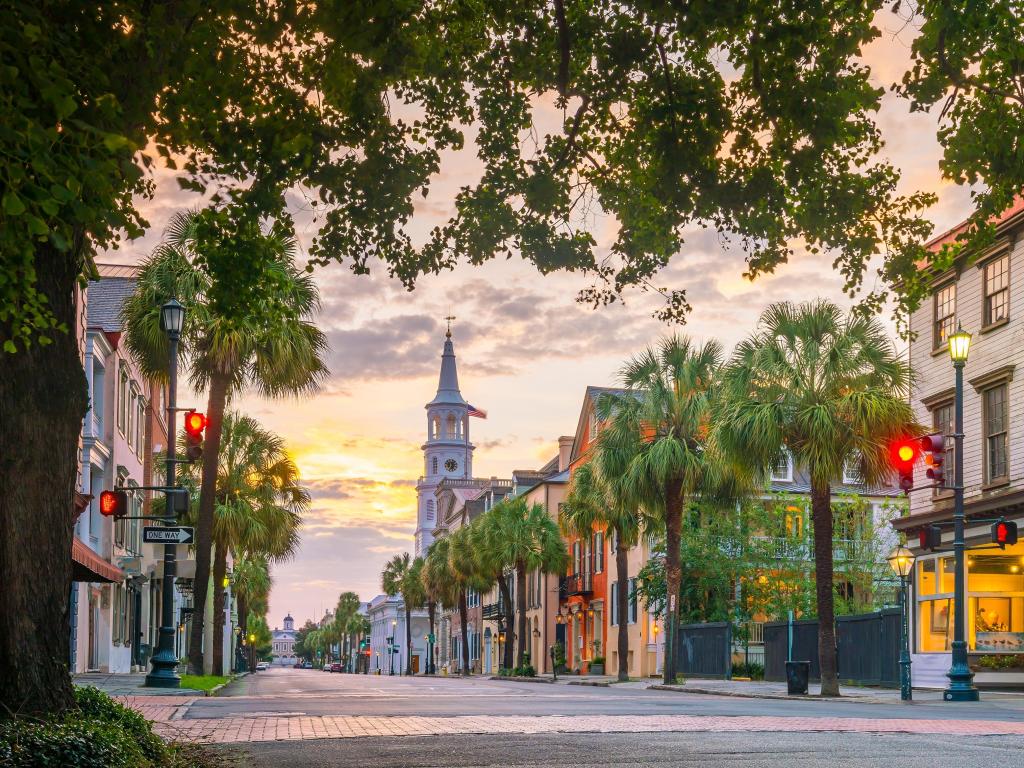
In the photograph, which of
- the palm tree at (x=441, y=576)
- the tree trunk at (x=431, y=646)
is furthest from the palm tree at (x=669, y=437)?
the tree trunk at (x=431, y=646)

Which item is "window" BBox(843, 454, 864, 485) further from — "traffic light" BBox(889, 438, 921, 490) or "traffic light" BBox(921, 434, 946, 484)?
"traffic light" BBox(889, 438, 921, 490)

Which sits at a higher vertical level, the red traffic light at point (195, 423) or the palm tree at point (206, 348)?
the palm tree at point (206, 348)

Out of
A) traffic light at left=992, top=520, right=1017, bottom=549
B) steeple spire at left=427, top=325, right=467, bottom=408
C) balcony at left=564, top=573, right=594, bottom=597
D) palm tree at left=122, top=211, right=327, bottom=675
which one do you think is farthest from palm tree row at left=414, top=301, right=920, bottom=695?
steeple spire at left=427, top=325, right=467, bottom=408

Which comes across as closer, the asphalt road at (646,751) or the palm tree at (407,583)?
the asphalt road at (646,751)

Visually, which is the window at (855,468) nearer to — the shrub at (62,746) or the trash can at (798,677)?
the trash can at (798,677)

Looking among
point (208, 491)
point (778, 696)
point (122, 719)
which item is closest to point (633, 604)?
point (778, 696)

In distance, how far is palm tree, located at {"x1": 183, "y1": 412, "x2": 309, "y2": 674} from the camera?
4272 centimetres

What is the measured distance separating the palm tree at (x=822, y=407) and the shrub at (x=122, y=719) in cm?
2054

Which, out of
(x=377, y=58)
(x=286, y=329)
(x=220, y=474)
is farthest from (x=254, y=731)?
(x=220, y=474)

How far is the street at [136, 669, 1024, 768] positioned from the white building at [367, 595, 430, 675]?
104m

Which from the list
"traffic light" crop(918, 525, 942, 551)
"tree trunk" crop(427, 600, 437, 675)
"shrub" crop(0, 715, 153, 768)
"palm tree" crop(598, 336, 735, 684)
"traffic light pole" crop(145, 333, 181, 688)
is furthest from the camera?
"tree trunk" crop(427, 600, 437, 675)

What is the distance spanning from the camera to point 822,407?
2797cm

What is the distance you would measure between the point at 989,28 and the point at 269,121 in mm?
6084

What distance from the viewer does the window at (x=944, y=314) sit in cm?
3200
